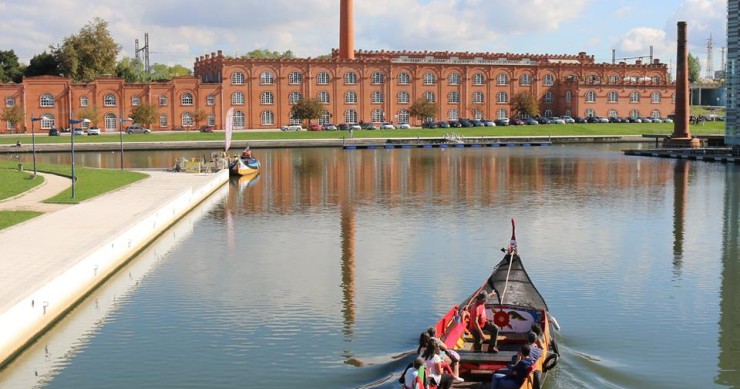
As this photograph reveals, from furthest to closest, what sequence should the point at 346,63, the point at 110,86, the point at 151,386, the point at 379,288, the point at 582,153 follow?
the point at 346,63, the point at 110,86, the point at 582,153, the point at 379,288, the point at 151,386

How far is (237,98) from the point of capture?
120312mm

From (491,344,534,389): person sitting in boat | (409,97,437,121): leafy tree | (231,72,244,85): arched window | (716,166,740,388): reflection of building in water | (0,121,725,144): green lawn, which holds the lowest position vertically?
(716,166,740,388): reflection of building in water

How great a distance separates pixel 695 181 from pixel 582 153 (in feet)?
106

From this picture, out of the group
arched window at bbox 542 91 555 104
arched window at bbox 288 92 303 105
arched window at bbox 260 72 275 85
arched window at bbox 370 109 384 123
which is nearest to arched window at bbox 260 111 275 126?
arched window at bbox 288 92 303 105

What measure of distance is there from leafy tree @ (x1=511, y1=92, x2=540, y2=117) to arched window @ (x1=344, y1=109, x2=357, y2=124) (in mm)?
23647

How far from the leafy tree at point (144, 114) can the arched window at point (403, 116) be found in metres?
34.3

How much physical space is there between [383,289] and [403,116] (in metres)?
102

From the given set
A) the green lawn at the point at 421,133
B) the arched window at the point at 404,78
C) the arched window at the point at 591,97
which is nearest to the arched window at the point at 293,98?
the green lawn at the point at 421,133

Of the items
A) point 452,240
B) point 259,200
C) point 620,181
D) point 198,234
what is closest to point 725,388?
point 452,240

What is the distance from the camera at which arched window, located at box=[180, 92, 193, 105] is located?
4683 inches

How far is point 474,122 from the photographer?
125m

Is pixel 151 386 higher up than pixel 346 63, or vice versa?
pixel 346 63

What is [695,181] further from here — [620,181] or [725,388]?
[725,388]

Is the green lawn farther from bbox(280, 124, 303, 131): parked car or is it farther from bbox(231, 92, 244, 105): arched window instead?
bbox(231, 92, 244, 105): arched window
